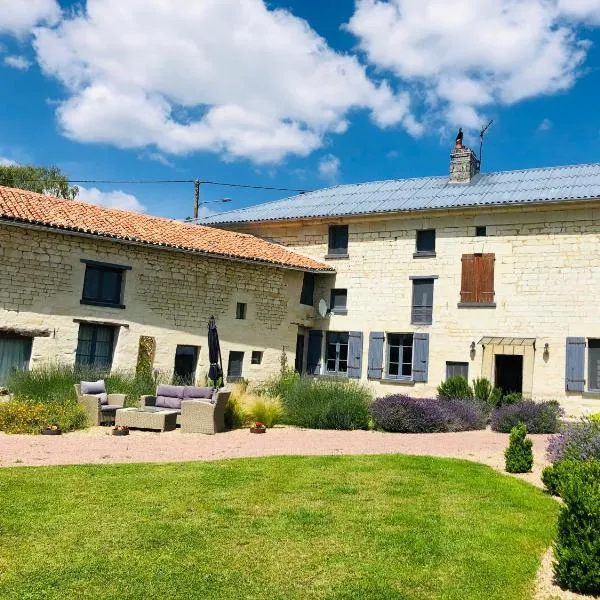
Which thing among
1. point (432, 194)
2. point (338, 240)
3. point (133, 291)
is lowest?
point (133, 291)

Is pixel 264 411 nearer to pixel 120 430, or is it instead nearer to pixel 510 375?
pixel 120 430

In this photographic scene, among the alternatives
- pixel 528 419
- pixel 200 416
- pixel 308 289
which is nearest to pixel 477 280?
pixel 528 419

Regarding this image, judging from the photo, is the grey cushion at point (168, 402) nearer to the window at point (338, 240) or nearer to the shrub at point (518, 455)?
the shrub at point (518, 455)

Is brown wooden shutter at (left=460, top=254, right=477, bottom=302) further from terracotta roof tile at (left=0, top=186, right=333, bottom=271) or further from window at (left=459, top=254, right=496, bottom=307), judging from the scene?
terracotta roof tile at (left=0, top=186, right=333, bottom=271)

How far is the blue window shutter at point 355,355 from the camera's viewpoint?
65.2 feet

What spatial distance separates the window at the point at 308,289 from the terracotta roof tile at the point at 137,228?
0.60m

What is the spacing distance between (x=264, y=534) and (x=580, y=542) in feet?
8.37

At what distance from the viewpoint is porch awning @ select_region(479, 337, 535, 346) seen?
17288mm

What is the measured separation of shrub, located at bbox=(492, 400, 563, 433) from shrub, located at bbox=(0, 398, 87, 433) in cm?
920

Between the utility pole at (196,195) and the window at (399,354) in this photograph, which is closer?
the window at (399,354)

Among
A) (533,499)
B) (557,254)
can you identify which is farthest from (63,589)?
(557,254)

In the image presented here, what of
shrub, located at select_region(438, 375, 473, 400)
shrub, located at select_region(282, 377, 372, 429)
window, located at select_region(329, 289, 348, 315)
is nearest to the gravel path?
shrub, located at select_region(282, 377, 372, 429)

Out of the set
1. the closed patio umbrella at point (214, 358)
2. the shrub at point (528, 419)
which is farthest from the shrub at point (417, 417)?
the closed patio umbrella at point (214, 358)

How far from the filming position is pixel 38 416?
10.8 m
